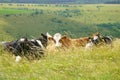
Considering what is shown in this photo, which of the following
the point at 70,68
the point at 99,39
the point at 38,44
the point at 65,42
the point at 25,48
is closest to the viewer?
the point at 70,68

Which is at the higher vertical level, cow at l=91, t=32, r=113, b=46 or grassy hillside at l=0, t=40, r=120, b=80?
grassy hillside at l=0, t=40, r=120, b=80

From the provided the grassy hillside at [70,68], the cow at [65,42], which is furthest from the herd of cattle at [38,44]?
the grassy hillside at [70,68]

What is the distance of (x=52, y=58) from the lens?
9.13 meters

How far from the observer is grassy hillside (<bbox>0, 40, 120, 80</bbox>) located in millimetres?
7211

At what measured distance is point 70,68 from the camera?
7844 mm

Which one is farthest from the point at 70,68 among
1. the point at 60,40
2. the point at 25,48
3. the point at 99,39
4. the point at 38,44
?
the point at 60,40

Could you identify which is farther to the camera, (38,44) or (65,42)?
(65,42)

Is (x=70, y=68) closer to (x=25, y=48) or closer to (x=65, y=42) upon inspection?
(x=25, y=48)

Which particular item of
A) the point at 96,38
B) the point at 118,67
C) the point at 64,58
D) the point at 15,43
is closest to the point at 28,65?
the point at 64,58

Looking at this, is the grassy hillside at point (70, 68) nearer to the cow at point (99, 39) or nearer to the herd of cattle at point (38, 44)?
the herd of cattle at point (38, 44)

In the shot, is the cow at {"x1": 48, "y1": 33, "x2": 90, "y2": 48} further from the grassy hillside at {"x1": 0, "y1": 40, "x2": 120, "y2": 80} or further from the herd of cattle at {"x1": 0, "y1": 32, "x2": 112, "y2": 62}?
the grassy hillside at {"x1": 0, "y1": 40, "x2": 120, "y2": 80}

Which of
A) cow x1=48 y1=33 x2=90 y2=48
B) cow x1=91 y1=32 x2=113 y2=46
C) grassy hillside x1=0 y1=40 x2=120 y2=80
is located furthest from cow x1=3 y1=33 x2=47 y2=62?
cow x1=91 y1=32 x2=113 y2=46

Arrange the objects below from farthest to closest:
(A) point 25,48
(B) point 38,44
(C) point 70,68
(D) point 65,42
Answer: (D) point 65,42 < (B) point 38,44 < (A) point 25,48 < (C) point 70,68

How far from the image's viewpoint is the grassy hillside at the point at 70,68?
721 cm
